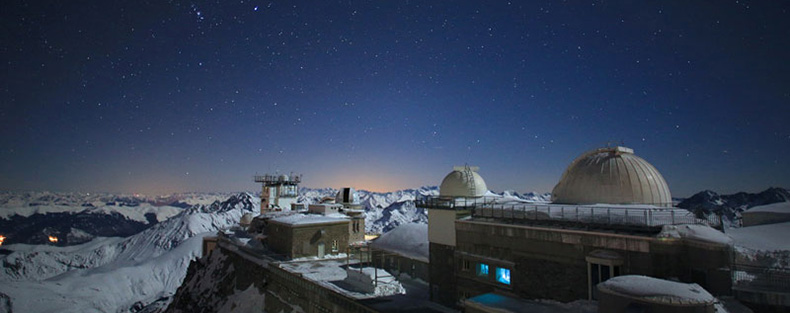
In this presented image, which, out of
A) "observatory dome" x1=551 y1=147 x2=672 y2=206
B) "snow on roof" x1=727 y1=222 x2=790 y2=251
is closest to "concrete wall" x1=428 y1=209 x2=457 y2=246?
"observatory dome" x1=551 y1=147 x2=672 y2=206

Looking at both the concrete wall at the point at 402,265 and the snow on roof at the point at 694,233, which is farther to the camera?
the concrete wall at the point at 402,265

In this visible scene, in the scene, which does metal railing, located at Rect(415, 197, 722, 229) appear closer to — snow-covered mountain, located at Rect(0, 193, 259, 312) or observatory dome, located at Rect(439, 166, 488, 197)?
observatory dome, located at Rect(439, 166, 488, 197)

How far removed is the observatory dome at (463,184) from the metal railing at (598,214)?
5341 millimetres

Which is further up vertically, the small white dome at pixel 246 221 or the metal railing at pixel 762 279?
the metal railing at pixel 762 279

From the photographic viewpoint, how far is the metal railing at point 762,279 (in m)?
13.2

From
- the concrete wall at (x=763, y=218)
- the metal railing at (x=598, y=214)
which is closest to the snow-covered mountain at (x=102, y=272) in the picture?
the metal railing at (x=598, y=214)

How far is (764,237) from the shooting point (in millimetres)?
21094

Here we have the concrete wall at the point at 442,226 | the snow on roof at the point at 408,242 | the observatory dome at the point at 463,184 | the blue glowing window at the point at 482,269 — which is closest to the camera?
the blue glowing window at the point at 482,269

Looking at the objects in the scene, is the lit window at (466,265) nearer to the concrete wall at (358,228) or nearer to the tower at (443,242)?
the tower at (443,242)

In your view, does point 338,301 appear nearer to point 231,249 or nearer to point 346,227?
point 346,227

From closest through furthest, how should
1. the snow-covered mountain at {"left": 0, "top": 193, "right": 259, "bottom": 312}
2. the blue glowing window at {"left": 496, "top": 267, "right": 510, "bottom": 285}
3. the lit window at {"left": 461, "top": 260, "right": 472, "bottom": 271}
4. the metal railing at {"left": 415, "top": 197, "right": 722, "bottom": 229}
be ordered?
1. the metal railing at {"left": 415, "top": 197, "right": 722, "bottom": 229}
2. the blue glowing window at {"left": 496, "top": 267, "right": 510, "bottom": 285}
3. the lit window at {"left": 461, "top": 260, "right": 472, "bottom": 271}
4. the snow-covered mountain at {"left": 0, "top": 193, "right": 259, "bottom": 312}

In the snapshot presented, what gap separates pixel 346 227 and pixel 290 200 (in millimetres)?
42821

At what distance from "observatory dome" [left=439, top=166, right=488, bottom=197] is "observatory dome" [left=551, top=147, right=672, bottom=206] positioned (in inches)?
289

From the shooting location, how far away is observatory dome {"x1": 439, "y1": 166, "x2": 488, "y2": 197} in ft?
87.5
